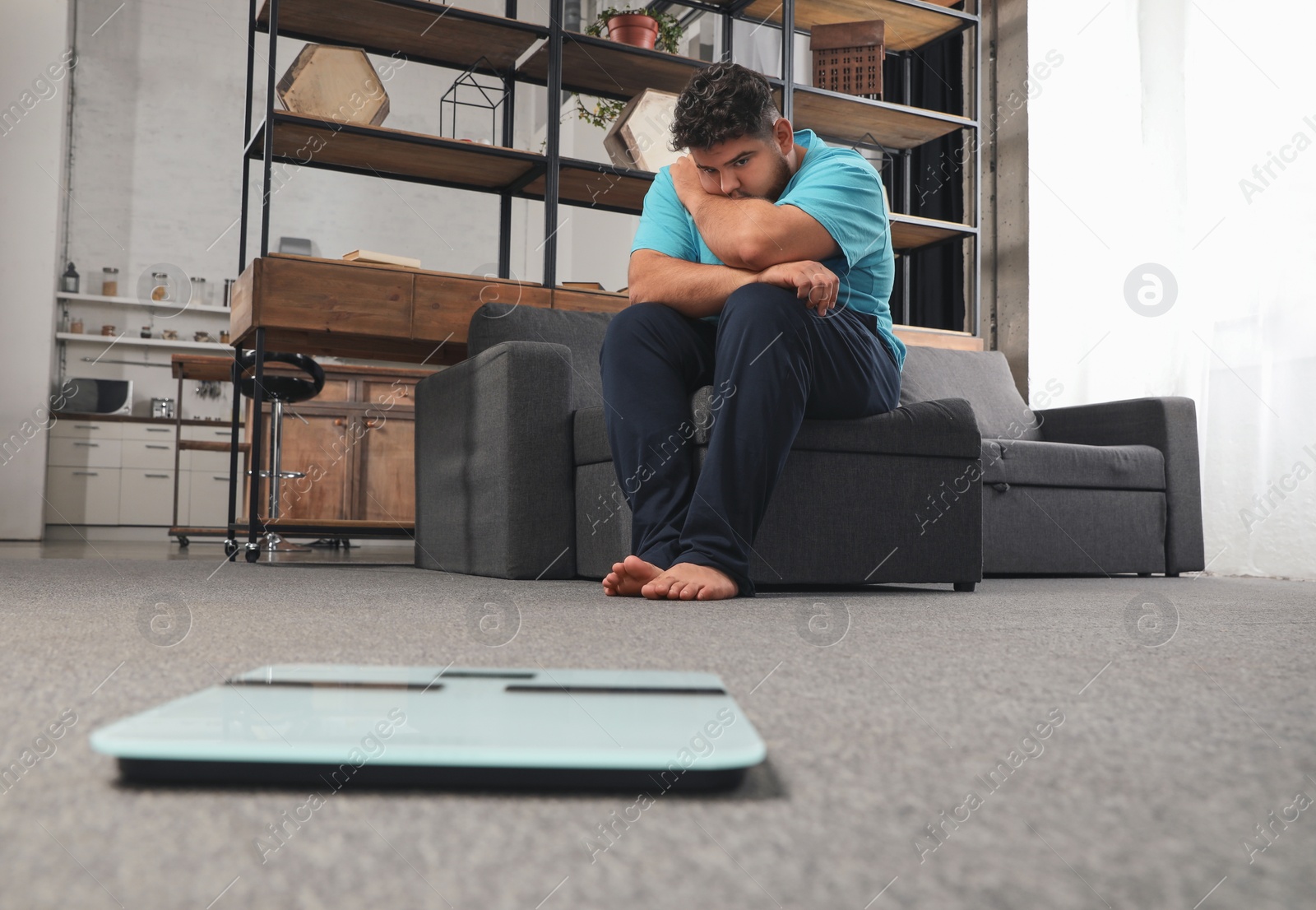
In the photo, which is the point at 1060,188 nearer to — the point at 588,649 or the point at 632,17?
the point at 632,17

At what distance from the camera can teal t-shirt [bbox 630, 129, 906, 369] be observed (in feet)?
5.51

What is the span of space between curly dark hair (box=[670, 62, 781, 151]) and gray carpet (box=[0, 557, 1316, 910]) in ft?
3.30

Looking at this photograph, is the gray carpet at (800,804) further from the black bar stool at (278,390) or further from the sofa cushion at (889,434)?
the black bar stool at (278,390)

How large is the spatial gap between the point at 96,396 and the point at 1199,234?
20.4 ft

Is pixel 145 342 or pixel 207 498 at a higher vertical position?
pixel 145 342

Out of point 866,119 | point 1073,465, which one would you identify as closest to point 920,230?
point 866,119

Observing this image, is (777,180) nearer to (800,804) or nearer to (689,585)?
(689,585)

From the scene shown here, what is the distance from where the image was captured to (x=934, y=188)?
4.76 meters

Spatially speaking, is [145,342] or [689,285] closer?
[689,285]

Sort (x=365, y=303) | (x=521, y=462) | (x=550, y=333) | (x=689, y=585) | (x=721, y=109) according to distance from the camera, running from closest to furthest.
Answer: (x=689, y=585) → (x=721, y=109) → (x=521, y=462) → (x=550, y=333) → (x=365, y=303)

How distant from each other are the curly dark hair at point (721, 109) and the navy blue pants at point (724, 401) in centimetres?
28

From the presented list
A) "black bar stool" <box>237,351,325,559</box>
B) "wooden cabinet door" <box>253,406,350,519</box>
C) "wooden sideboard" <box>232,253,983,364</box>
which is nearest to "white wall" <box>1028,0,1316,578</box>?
"wooden sideboard" <box>232,253,983,364</box>

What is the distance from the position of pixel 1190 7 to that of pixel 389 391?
438 cm

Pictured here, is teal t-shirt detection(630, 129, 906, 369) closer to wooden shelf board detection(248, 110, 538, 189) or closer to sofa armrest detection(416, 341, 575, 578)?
sofa armrest detection(416, 341, 575, 578)
